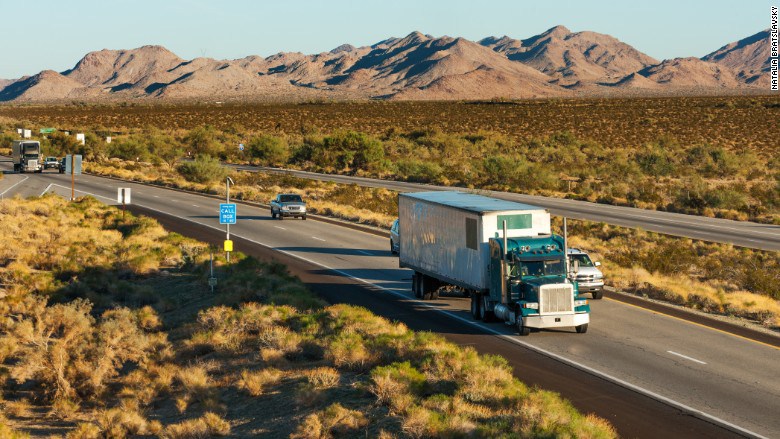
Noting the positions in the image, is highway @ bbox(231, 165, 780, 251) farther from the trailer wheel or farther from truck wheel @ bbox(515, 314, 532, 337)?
truck wheel @ bbox(515, 314, 532, 337)

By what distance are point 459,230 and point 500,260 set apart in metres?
2.58

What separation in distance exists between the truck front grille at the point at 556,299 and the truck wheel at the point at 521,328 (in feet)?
1.95

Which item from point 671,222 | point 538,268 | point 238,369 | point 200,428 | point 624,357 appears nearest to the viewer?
point 200,428

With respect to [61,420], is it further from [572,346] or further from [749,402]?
[749,402]

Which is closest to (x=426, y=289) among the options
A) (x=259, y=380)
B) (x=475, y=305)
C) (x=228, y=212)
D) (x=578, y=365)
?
(x=475, y=305)

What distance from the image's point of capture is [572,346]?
2253cm

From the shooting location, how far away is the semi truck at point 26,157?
85.7m

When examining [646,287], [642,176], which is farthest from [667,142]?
[646,287]

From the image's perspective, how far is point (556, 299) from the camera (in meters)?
23.0

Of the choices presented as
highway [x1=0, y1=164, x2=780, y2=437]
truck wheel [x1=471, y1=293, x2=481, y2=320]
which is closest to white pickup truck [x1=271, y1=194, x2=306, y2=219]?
highway [x1=0, y1=164, x2=780, y2=437]

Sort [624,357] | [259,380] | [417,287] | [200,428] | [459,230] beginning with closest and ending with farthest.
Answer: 1. [200,428]
2. [259,380]
3. [624,357]
4. [459,230]
5. [417,287]

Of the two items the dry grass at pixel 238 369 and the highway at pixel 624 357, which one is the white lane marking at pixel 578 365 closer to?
the highway at pixel 624 357

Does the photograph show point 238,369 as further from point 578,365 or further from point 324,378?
point 578,365

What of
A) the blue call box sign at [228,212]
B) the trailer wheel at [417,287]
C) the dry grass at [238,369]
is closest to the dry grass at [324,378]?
the dry grass at [238,369]
